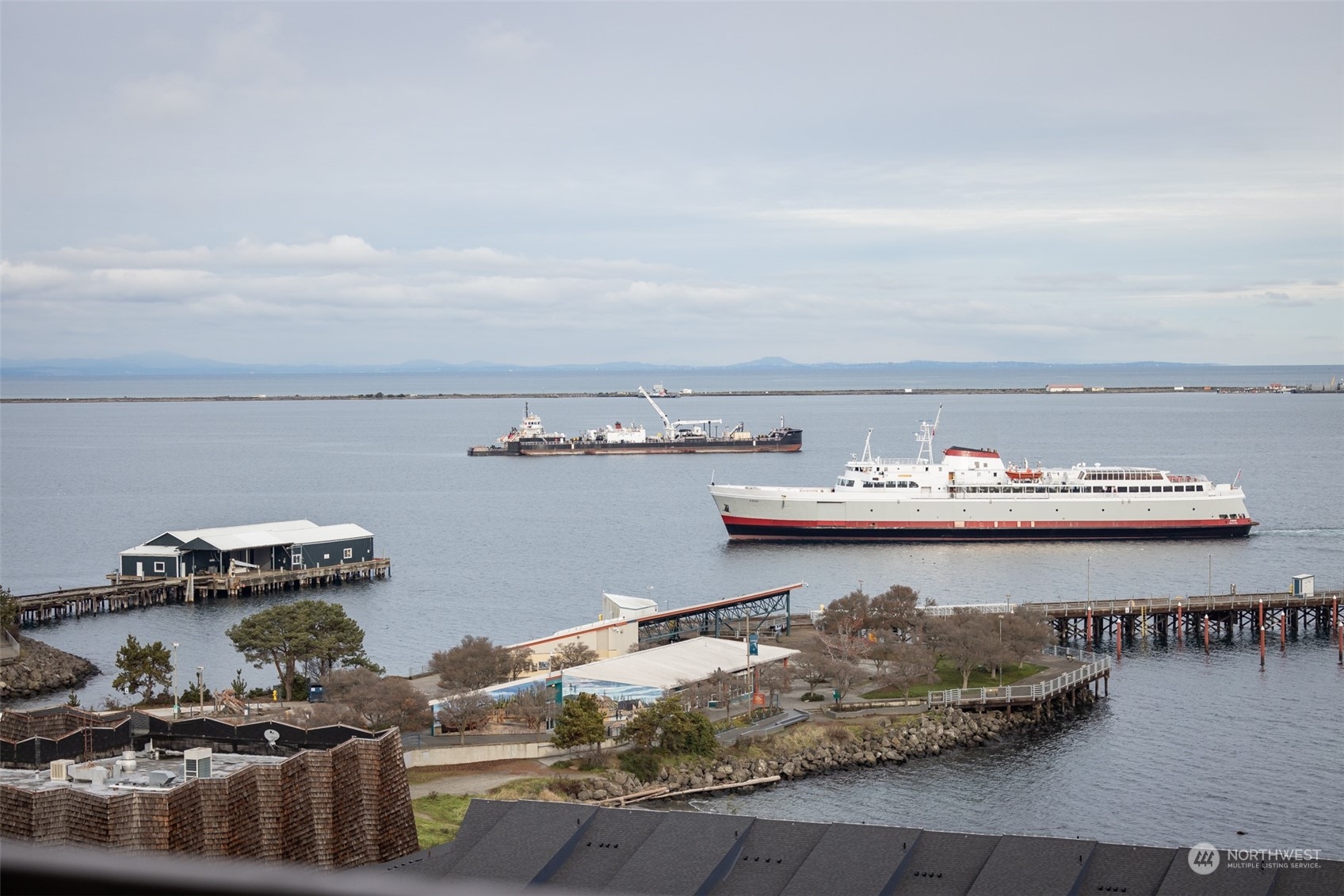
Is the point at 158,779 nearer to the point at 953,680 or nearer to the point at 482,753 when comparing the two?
the point at 482,753

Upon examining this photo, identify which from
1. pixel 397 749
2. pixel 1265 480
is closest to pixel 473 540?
pixel 397 749

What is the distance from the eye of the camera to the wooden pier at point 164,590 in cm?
5591

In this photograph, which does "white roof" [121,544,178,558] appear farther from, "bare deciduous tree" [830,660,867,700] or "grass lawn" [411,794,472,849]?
"grass lawn" [411,794,472,849]

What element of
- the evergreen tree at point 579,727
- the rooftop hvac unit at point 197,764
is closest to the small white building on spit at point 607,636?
the evergreen tree at point 579,727

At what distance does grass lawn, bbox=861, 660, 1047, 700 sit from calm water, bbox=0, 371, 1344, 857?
2.64 metres

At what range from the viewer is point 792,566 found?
220 ft

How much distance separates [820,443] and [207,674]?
10771cm

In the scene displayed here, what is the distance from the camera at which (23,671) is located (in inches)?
1690

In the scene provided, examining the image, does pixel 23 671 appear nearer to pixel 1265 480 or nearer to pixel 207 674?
pixel 207 674

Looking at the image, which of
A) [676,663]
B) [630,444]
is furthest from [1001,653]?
[630,444]

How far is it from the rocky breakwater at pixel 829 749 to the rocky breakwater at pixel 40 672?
68.8ft

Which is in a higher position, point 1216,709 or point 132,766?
point 132,766

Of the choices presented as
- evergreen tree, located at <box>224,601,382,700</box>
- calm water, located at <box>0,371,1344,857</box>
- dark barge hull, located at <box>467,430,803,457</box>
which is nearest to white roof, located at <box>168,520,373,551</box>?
calm water, located at <box>0,371,1344,857</box>

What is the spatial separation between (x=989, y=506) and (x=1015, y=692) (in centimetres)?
3503
